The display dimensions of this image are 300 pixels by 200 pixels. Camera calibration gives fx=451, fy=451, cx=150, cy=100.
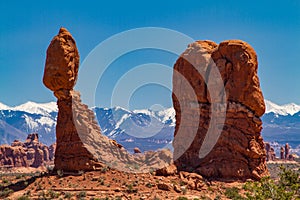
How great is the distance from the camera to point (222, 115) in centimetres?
4359

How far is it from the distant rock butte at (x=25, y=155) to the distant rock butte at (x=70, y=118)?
71.8 meters

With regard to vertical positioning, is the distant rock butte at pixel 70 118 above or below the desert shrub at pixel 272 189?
above

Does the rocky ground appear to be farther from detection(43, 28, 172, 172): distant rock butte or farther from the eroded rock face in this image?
the eroded rock face

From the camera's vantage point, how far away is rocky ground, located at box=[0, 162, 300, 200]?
115 ft

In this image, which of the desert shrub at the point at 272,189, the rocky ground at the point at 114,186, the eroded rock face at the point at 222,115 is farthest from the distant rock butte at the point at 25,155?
the desert shrub at the point at 272,189

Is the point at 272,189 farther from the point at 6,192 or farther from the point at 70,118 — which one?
the point at 70,118

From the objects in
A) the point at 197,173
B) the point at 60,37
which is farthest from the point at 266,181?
the point at 60,37

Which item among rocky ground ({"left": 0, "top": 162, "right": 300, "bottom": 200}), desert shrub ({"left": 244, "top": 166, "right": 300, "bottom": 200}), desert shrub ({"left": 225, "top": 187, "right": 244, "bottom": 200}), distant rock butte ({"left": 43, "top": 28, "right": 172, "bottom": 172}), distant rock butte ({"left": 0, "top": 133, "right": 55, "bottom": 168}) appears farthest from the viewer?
distant rock butte ({"left": 0, "top": 133, "right": 55, "bottom": 168})

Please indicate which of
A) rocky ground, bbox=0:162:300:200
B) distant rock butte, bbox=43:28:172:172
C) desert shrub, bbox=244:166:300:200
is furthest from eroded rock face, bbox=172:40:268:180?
desert shrub, bbox=244:166:300:200

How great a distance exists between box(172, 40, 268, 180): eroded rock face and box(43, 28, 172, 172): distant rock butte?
176 inches

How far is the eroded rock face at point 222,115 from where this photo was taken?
1657 inches

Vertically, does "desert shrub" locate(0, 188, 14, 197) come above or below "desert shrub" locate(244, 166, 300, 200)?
below

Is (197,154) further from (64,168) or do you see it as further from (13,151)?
(13,151)

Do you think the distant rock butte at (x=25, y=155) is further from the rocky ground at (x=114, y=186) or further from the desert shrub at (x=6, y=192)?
the desert shrub at (x=6, y=192)
